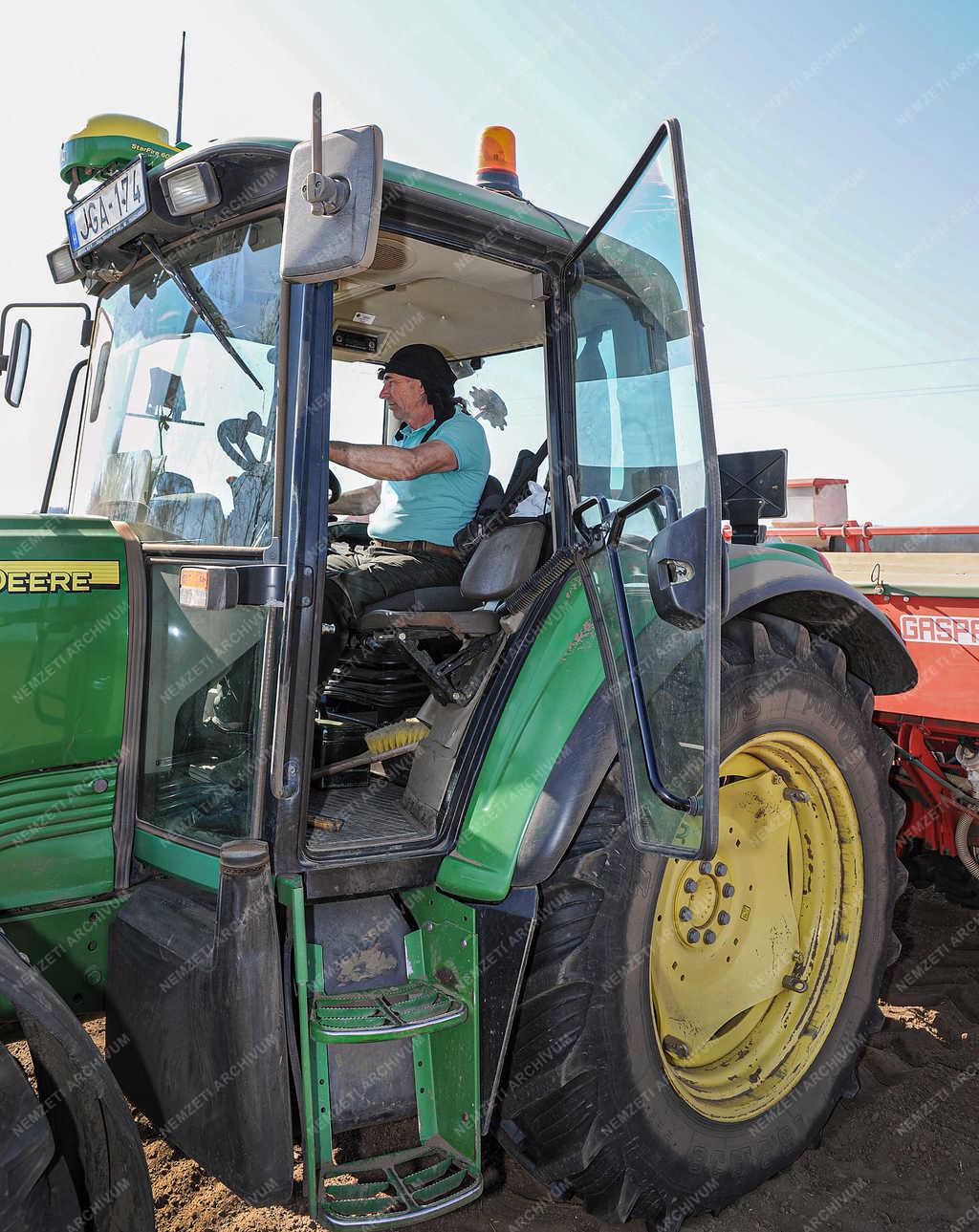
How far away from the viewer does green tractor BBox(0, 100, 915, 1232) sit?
2.02m

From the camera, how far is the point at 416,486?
2.82 meters

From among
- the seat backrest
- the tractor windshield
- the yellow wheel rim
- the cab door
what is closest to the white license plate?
the tractor windshield

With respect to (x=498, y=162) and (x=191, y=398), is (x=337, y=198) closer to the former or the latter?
Answer: (x=191, y=398)

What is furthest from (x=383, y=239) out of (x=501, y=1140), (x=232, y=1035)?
(x=501, y=1140)

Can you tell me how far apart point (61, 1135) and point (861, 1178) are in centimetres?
208

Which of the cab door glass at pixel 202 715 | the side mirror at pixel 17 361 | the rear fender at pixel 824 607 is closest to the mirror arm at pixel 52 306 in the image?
the side mirror at pixel 17 361

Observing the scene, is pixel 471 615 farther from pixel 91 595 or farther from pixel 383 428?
pixel 383 428

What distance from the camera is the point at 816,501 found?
20.6 feet

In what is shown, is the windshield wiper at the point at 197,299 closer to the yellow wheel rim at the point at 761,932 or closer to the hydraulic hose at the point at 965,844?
the yellow wheel rim at the point at 761,932

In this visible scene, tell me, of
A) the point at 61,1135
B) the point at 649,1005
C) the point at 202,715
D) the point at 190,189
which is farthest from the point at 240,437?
the point at 649,1005

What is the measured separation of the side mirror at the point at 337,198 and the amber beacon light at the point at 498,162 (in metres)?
1.06

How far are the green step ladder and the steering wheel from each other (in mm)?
921

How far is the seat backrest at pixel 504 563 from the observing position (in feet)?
8.50

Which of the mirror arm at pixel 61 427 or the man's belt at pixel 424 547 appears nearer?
the man's belt at pixel 424 547
